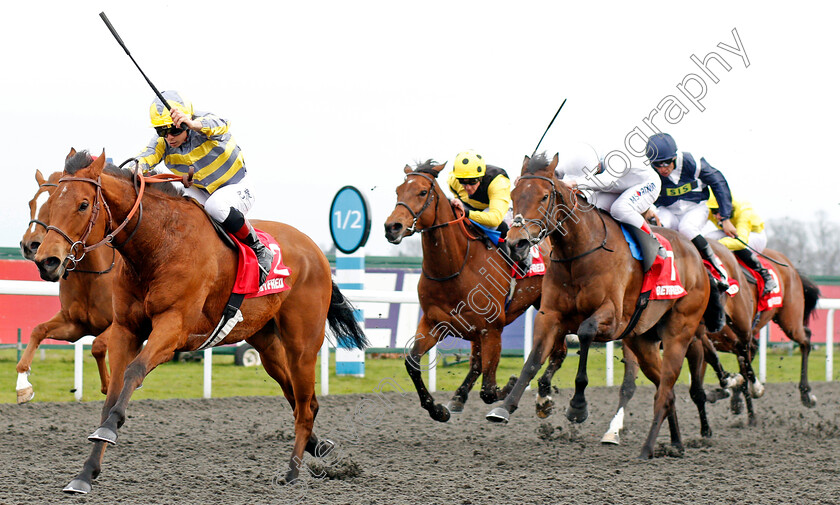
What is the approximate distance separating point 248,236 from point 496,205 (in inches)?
92.7

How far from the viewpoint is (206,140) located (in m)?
4.26

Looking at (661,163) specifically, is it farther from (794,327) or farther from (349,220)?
(349,220)

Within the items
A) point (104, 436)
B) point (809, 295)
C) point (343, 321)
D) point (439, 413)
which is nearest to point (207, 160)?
point (343, 321)

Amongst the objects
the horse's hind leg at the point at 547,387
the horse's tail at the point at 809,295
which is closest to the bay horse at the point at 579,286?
the horse's hind leg at the point at 547,387

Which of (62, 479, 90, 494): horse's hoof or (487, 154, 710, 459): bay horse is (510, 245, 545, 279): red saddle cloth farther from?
(62, 479, 90, 494): horse's hoof

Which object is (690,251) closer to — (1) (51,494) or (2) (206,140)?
(2) (206,140)

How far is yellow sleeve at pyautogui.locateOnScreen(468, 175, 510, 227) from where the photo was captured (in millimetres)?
6000

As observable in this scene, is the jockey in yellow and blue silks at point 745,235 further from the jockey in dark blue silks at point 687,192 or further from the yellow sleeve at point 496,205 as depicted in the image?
the yellow sleeve at point 496,205

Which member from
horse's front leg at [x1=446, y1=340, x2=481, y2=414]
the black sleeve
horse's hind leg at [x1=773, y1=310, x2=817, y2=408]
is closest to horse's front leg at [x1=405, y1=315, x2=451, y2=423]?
horse's front leg at [x1=446, y1=340, x2=481, y2=414]

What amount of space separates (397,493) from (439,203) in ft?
7.79

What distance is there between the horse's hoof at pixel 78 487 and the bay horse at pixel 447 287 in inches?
105

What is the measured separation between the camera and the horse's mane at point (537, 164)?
16.0 ft

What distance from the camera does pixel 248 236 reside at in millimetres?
4168

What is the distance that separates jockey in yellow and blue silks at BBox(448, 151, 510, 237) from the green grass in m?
1.83
